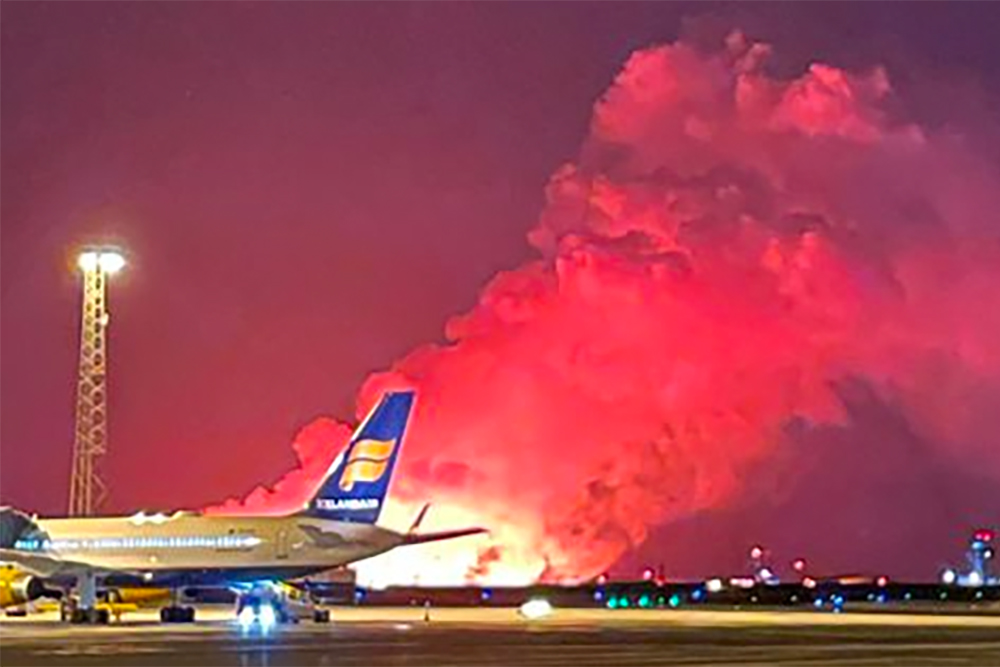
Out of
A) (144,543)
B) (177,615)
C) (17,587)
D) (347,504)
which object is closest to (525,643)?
(177,615)

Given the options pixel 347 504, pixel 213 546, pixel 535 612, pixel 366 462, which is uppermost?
pixel 366 462

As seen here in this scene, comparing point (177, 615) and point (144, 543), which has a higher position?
point (144, 543)

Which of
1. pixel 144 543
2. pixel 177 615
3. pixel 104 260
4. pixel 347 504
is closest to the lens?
pixel 177 615

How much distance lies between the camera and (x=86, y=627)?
7169cm

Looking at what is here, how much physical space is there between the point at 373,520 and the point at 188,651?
132ft

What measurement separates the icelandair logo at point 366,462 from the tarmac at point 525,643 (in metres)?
16.0

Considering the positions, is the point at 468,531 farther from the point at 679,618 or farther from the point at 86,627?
the point at 86,627

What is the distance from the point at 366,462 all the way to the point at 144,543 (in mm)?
11416

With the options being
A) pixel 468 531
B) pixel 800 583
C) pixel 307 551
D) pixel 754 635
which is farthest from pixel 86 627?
pixel 800 583

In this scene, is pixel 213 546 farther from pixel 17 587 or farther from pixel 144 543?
pixel 17 587

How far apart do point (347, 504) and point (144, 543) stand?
9858mm

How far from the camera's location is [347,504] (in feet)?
285

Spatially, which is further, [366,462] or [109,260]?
[109,260]

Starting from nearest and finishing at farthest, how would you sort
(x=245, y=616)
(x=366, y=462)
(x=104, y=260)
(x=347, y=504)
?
1. (x=245, y=616)
2. (x=347, y=504)
3. (x=366, y=462)
4. (x=104, y=260)
